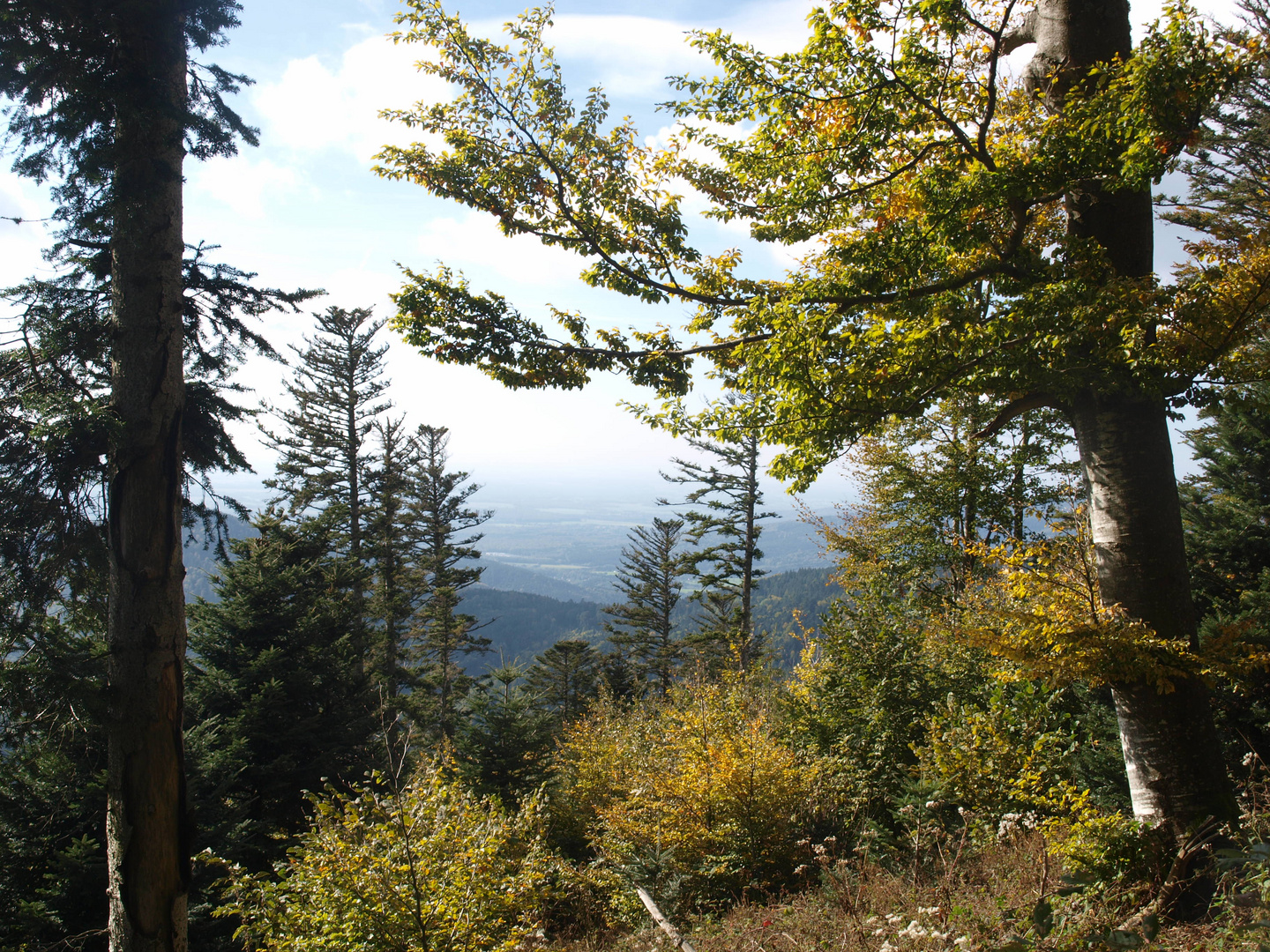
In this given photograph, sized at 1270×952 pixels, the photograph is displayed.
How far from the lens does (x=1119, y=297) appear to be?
12.3 ft

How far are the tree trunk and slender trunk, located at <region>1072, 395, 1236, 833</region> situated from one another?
6.43 meters

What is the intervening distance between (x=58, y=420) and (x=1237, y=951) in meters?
6.82

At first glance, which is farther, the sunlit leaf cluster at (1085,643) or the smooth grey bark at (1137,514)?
the smooth grey bark at (1137,514)

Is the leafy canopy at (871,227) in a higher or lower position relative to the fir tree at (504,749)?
higher

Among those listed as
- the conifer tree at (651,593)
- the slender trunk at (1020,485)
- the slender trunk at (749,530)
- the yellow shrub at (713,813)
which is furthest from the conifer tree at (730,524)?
the yellow shrub at (713,813)

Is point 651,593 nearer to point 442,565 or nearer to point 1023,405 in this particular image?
point 442,565

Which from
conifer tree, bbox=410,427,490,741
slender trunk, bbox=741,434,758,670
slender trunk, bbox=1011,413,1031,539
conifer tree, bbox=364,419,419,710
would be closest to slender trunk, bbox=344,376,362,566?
conifer tree, bbox=364,419,419,710

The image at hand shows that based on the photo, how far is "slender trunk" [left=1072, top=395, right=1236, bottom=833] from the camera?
13.4 ft

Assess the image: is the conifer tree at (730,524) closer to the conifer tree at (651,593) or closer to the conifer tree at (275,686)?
the conifer tree at (651,593)

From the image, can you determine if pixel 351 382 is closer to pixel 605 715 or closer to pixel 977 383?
pixel 605 715

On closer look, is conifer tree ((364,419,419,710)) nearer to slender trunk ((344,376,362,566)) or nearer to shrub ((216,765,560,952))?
slender trunk ((344,376,362,566))

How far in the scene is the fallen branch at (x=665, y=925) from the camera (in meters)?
4.78

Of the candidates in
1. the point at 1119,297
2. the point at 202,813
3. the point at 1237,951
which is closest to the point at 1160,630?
the point at 1237,951

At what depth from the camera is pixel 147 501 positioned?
4137 mm
